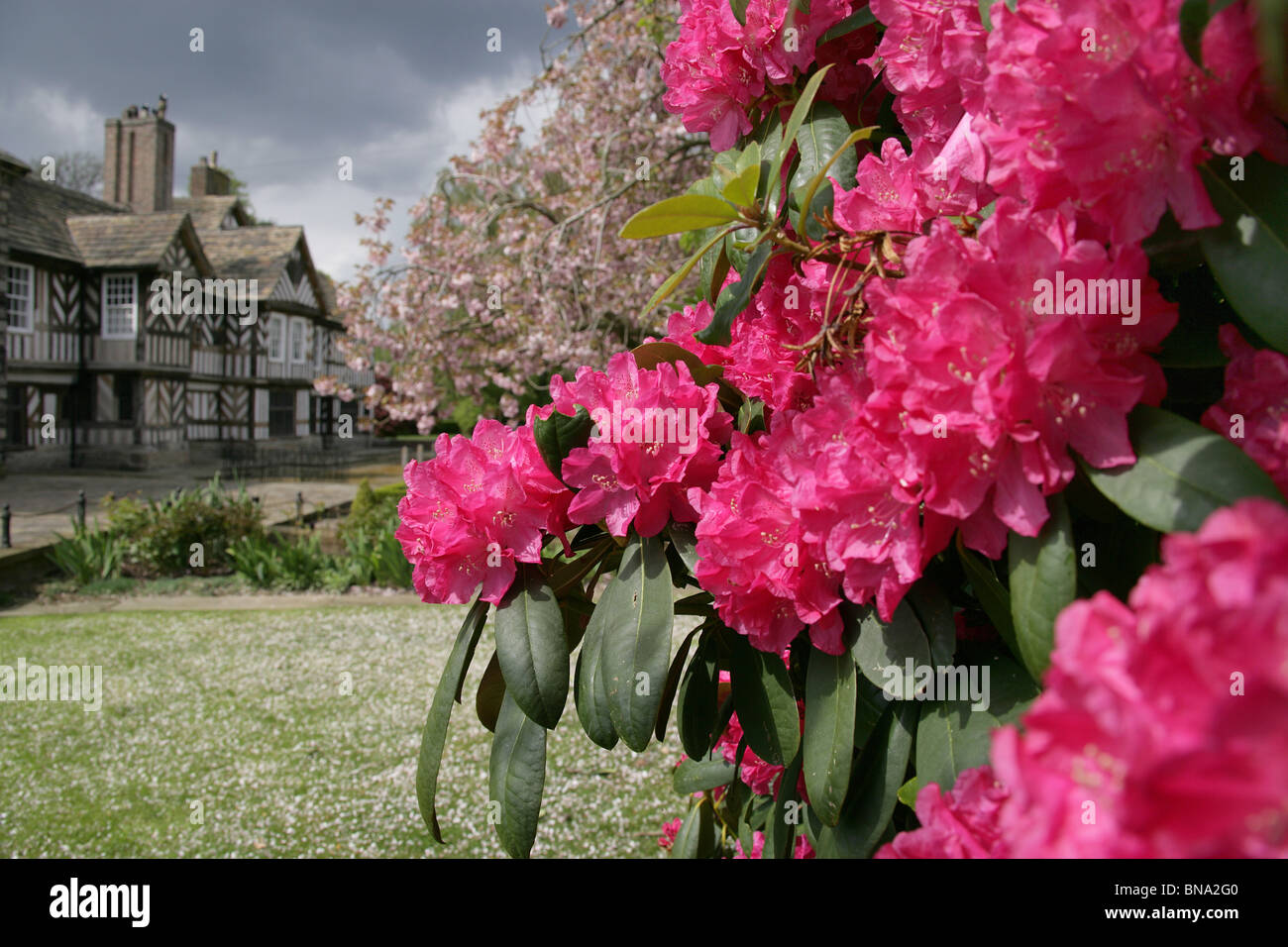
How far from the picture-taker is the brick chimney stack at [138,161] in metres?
22.4

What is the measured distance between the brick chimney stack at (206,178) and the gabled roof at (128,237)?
9151mm

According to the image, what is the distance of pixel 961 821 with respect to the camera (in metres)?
0.68

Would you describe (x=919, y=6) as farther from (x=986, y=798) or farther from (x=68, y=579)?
(x=68, y=579)

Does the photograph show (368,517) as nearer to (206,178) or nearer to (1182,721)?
(1182,721)

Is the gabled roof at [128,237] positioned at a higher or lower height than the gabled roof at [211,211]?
lower

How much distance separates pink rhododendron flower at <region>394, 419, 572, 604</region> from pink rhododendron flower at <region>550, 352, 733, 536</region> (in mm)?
84

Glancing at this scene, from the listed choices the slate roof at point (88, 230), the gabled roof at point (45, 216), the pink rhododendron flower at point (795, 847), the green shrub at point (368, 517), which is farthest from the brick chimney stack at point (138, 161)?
the pink rhododendron flower at point (795, 847)

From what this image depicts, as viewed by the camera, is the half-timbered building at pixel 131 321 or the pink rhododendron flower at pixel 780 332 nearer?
the pink rhododendron flower at pixel 780 332

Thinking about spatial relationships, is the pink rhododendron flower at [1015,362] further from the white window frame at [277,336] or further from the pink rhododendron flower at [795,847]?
the white window frame at [277,336]

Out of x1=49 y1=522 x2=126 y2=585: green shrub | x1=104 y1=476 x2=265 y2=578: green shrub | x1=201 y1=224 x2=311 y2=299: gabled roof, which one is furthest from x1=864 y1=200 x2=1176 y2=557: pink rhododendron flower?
x1=201 y1=224 x2=311 y2=299: gabled roof

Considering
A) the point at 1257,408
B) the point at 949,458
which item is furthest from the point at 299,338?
the point at 1257,408

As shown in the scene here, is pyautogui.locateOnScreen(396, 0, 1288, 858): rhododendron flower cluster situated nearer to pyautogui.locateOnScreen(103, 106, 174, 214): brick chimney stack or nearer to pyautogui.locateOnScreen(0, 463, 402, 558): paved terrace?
pyautogui.locateOnScreen(0, 463, 402, 558): paved terrace

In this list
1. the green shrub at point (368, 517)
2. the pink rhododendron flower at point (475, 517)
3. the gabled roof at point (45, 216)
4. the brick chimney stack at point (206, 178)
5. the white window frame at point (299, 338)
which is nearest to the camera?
Answer: the pink rhododendron flower at point (475, 517)

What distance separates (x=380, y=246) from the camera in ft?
32.3
